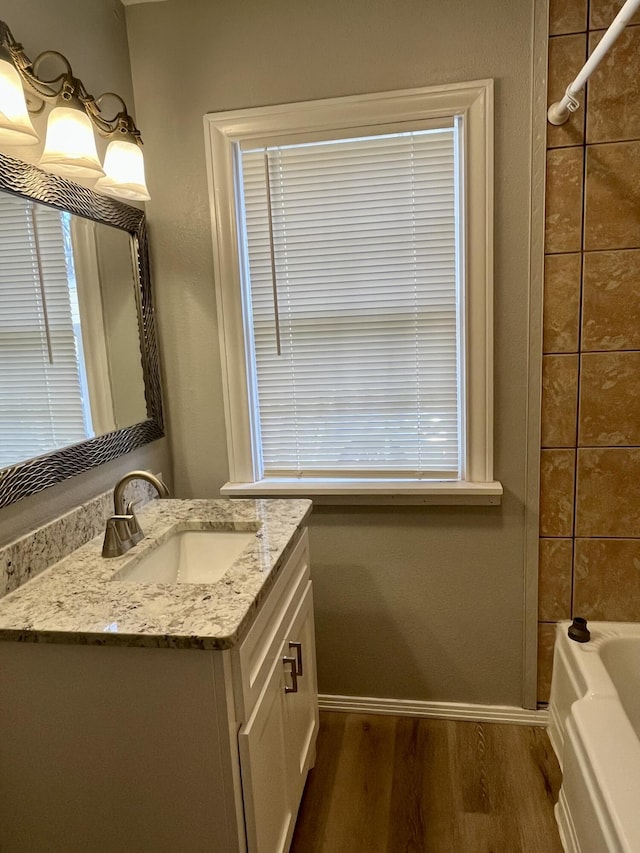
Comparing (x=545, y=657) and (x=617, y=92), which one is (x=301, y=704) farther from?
(x=617, y=92)

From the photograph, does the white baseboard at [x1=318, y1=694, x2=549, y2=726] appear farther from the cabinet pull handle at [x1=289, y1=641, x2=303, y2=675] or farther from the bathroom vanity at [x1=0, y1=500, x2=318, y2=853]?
the bathroom vanity at [x1=0, y1=500, x2=318, y2=853]

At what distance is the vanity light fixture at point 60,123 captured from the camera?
1111mm

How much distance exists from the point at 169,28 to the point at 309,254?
83 cm

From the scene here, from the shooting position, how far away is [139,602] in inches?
43.9

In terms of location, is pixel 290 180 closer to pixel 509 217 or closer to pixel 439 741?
pixel 509 217

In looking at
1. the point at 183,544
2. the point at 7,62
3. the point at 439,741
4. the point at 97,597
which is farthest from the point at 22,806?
the point at 7,62

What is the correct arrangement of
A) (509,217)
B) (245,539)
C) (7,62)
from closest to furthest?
(7,62)
(245,539)
(509,217)

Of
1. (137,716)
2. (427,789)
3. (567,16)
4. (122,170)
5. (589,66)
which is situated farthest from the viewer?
(427,789)

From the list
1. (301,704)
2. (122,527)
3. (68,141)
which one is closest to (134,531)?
(122,527)

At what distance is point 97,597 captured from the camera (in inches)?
45.4

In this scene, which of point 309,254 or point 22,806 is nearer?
point 22,806

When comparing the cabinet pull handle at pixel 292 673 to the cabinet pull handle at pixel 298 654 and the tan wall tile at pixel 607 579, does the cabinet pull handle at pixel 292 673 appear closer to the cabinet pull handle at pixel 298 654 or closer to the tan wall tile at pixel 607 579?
the cabinet pull handle at pixel 298 654

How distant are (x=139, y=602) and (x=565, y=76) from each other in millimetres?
1808

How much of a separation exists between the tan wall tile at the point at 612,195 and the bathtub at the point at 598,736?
1216mm
